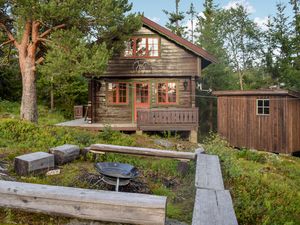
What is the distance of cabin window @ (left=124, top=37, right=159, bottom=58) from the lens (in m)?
17.0

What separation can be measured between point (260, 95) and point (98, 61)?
932cm

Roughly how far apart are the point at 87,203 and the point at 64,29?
1139 centimetres

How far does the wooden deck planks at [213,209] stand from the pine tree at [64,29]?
Result: 8.93 metres

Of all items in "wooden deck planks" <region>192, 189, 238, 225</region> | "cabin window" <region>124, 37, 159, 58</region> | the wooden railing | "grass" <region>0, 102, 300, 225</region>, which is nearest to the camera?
"wooden deck planks" <region>192, 189, 238, 225</region>

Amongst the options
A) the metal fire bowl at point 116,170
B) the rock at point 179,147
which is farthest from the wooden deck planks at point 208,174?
the rock at point 179,147

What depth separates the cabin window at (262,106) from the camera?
16422mm

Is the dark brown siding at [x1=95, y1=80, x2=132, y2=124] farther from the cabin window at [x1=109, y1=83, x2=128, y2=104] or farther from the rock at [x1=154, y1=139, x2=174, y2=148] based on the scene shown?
the rock at [x1=154, y1=139, x2=174, y2=148]

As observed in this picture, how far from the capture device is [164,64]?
17.0 m

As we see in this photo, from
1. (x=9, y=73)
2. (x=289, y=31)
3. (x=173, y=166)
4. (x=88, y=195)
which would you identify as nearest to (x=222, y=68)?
(x=289, y=31)

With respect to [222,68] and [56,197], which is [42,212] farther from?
[222,68]

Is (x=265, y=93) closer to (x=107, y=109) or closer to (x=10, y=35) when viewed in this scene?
(x=107, y=109)

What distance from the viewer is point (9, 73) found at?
22703 millimetres

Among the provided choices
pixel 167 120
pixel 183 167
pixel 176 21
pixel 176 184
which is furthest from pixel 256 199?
pixel 176 21

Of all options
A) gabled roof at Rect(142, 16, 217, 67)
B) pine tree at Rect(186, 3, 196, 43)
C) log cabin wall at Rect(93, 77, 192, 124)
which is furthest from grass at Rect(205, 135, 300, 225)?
pine tree at Rect(186, 3, 196, 43)
